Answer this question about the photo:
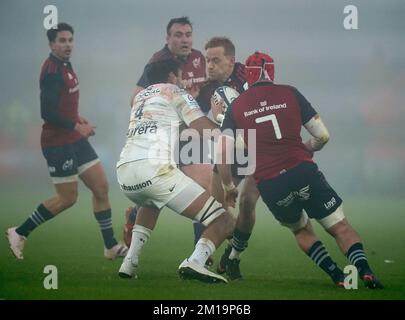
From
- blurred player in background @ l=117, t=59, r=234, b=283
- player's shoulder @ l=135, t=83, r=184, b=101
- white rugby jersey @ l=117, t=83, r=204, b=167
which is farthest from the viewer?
player's shoulder @ l=135, t=83, r=184, b=101

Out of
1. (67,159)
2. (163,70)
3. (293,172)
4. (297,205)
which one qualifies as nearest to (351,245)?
(297,205)

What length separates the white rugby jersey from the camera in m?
8.47

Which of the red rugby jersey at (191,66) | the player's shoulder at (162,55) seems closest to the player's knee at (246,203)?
the red rugby jersey at (191,66)

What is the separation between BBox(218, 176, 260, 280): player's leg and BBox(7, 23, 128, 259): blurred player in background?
1.60 m

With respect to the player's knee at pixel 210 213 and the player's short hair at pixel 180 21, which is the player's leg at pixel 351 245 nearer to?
the player's knee at pixel 210 213

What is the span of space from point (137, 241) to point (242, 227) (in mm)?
979

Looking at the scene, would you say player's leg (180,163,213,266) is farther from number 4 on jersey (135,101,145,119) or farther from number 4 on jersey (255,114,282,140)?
number 4 on jersey (255,114,282,140)

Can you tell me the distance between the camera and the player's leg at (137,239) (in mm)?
8664

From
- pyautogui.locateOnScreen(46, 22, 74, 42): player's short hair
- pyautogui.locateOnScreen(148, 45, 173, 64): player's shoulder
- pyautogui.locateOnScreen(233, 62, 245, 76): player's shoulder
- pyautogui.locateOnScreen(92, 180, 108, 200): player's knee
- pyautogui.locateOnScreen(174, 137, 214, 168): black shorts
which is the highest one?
pyautogui.locateOnScreen(46, 22, 74, 42): player's short hair

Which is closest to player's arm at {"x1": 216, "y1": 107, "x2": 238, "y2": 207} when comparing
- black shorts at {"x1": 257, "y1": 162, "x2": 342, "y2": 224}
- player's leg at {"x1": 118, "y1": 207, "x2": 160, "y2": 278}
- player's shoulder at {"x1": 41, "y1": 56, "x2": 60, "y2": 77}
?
black shorts at {"x1": 257, "y1": 162, "x2": 342, "y2": 224}

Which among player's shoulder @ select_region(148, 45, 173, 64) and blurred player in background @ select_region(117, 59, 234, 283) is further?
player's shoulder @ select_region(148, 45, 173, 64)

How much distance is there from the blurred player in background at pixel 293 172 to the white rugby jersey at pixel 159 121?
424 mm

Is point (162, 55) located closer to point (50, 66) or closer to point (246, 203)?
point (50, 66)

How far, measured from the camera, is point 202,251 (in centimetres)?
823
